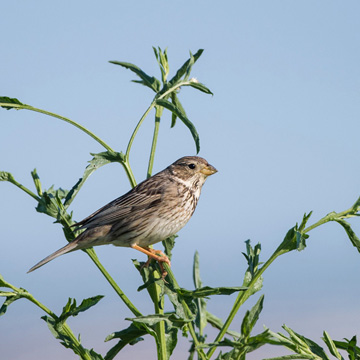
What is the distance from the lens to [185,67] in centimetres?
628

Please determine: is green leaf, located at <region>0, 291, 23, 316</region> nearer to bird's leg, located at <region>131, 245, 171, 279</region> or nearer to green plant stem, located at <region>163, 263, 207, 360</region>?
bird's leg, located at <region>131, 245, 171, 279</region>

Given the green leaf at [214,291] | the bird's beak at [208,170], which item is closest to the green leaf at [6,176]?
the green leaf at [214,291]

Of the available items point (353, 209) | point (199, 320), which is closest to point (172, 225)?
point (199, 320)

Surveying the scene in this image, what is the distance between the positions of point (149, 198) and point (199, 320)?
167 centimetres

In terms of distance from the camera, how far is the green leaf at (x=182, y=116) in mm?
5691

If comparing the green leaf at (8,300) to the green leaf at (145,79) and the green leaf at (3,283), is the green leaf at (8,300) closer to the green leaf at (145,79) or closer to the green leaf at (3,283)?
the green leaf at (3,283)

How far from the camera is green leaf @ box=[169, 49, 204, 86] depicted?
621 cm

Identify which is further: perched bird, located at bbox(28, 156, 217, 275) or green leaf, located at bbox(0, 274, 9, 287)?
perched bird, located at bbox(28, 156, 217, 275)

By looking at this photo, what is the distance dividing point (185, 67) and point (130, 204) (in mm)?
1710

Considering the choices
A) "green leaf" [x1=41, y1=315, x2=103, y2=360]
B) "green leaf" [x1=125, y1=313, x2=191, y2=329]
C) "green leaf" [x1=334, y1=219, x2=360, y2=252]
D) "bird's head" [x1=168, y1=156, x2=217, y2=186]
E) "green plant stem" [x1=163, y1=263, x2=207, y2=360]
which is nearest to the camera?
"green leaf" [x1=125, y1=313, x2=191, y2=329]

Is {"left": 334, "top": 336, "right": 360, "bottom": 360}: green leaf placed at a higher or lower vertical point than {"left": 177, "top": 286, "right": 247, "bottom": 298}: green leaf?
lower

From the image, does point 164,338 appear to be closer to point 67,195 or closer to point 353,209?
point 67,195

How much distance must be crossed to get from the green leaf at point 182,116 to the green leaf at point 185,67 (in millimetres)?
447

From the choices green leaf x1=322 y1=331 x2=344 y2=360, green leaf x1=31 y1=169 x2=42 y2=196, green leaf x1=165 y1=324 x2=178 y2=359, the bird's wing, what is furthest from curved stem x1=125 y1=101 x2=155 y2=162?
green leaf x1=322 y1=331 x2=344 y2=360
